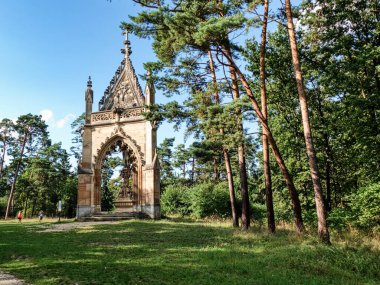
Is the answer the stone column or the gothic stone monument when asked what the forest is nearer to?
the gothic stone monument

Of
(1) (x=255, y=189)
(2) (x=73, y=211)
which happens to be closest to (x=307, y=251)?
(1) (x=255, y=189)

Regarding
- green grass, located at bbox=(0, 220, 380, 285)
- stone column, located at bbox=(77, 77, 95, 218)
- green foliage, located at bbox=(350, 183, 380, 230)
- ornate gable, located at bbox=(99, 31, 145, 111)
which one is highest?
ornate gable, located at bbox=(99, 31, 145, 111)

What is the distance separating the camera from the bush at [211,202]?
25.0 meters

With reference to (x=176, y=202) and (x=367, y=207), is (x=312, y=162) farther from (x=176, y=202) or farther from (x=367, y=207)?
(x=176, y=202)

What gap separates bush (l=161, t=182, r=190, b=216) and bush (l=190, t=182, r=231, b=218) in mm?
3114

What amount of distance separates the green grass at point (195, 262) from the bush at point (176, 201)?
61.1ft

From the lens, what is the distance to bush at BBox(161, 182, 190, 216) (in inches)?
1133

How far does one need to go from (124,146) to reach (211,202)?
7815mm

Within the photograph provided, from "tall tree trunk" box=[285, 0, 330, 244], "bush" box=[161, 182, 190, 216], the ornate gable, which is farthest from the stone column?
"tall tree trunk" box=[285, 0, 330, 244]

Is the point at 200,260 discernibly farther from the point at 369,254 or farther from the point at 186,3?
the point at 186,3

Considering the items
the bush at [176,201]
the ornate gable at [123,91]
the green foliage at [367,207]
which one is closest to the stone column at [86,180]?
the ornate gable at [123,91]

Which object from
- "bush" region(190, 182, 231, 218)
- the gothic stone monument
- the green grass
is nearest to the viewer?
the green grass

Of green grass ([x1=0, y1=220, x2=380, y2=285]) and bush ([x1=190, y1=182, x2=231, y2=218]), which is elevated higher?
bush ([x1=190, y1=182, x2=231, y2=218])

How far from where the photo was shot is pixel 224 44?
11578mm
